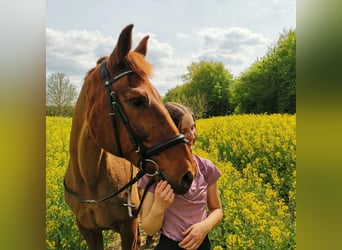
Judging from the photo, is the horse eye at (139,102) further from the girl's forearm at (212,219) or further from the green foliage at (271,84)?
the green foliage at (271,84)

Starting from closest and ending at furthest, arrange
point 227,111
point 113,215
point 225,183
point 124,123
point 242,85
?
point 124,123, point 113,215, point 242,85, point 227,111, point 225,183

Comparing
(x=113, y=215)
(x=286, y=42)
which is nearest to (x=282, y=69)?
(x=286, y=42)

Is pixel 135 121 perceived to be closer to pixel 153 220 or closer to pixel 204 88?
pixel 153 220

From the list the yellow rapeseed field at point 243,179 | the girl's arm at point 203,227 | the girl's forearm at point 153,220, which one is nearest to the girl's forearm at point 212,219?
the girl's arm at point 203,227

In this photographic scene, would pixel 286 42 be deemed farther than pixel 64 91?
No

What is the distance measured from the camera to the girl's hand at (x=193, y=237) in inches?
57.2

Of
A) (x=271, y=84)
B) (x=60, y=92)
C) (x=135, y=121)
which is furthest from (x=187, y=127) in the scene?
(x=60, y=92)

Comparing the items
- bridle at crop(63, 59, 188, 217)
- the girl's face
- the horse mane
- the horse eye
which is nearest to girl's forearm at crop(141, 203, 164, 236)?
bridle at crop(63, 59, 188, 217)

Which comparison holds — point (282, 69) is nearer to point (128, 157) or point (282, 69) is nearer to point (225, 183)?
point (225, 183)

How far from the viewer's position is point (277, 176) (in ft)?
7.13

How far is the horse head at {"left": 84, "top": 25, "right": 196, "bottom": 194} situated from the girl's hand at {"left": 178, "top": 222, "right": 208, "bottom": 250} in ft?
0.83
